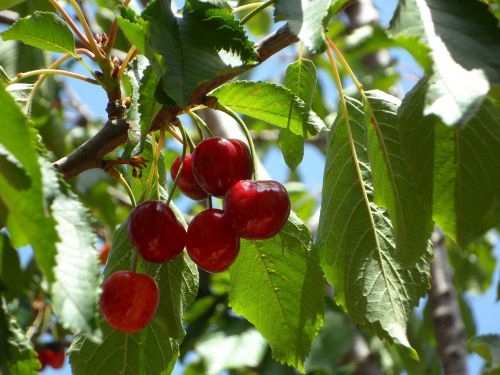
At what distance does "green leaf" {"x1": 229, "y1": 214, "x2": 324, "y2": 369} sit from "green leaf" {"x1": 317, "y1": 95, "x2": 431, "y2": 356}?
4 centimetres

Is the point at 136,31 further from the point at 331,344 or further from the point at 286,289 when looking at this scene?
the point at 331,344

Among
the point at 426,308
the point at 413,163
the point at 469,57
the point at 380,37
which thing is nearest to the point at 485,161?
the point at 413,163

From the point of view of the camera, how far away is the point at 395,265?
5.71 feet

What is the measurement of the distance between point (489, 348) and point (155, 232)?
1.55 meters

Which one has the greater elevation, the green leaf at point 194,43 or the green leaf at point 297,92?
the green leaf at point 194,43

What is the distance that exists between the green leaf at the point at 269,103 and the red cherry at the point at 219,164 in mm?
90

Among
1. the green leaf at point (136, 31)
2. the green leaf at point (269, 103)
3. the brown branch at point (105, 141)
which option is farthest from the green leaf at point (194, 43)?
the green leaf at point (269, 103)

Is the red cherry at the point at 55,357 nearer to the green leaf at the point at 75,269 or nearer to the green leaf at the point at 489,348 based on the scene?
the green leaf at the point at 489,348

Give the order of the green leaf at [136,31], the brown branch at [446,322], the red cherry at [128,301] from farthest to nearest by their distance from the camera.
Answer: the brown branch at [446,322], the red cherry at [128,301], the green leaf at [136,31]

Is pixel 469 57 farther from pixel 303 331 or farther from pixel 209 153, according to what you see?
pixel 303 331

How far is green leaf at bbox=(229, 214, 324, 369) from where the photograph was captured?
174 cm

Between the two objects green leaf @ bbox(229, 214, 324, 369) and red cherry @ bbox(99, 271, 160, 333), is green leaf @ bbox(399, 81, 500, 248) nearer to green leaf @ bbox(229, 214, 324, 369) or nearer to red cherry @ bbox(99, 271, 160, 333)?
green leaf @ bbox(229, 214, 324, 369)

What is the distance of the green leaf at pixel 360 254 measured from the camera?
1.69 m

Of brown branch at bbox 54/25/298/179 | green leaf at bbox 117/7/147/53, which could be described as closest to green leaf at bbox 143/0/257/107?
green leaf at bbox 117/7/147/53
